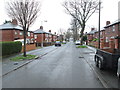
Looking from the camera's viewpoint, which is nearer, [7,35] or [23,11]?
[23,11]

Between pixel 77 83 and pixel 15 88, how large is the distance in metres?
2.54

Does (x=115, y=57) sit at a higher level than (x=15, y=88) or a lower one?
higher

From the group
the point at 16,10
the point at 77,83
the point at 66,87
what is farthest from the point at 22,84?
the point at 16,10

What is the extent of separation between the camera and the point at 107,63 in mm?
6887

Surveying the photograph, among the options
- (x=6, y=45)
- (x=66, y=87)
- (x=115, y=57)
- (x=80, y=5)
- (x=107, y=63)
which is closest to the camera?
(x=66, y=87)

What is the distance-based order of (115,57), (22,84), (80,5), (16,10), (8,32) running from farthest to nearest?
(8,32)
(80,5)
(16,10)
(115,57)
(22,84)

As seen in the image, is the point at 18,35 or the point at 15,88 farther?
Answer: the point at 18,35

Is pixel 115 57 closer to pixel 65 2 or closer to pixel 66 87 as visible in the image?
pixel 66 87

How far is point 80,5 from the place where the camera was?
1163 inches

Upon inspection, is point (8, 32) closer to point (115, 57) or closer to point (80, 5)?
point (80, 5)

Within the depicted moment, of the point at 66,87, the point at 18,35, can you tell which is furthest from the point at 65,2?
the point at 66,87

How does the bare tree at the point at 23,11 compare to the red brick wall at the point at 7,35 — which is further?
the red brick wall at the point at 7,35

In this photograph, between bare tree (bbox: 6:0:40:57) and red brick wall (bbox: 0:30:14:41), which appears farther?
red brick wall (bbox: 0:30:14:41)

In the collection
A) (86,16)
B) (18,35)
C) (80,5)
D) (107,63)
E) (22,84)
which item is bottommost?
(22,84)
